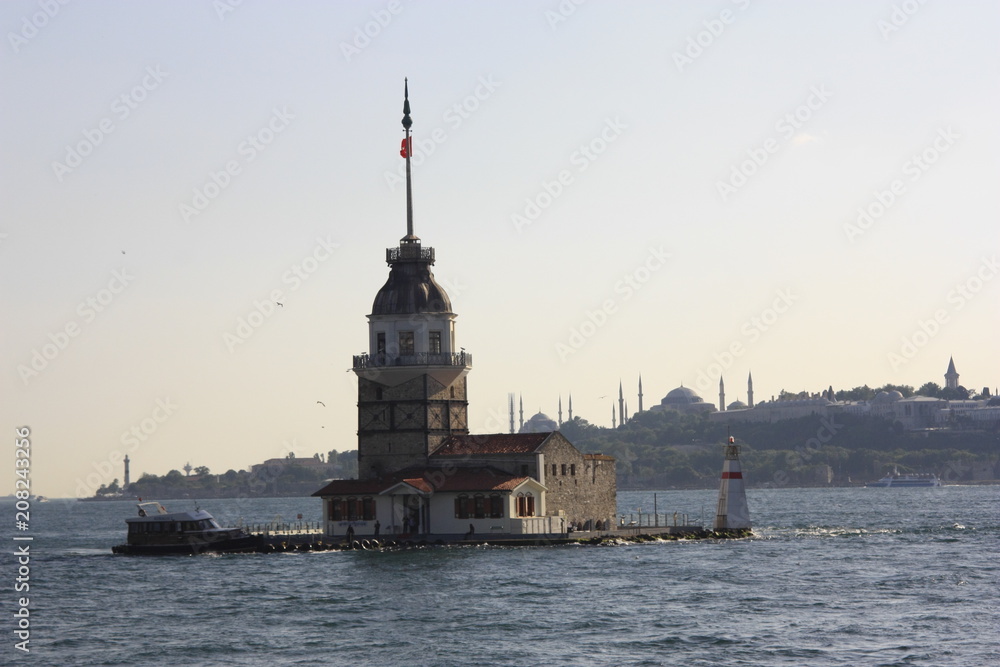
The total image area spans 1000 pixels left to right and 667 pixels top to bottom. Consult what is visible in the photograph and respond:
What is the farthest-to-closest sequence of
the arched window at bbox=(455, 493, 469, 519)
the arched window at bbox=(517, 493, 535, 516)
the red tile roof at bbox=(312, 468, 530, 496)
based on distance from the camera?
1. the arched window at bbox=(517, 493, 535, 516)
2. the arched window at bbox=(455, 493, 469, 519)
3. the red tile roof at bbox=(312, 468, 530, 496)

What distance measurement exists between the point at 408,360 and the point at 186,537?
45.6ft

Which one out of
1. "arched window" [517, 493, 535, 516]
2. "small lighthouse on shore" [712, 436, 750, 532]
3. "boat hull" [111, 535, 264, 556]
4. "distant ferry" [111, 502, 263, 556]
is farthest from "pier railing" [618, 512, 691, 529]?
"distant ferry" [111, 502, 263, 556]

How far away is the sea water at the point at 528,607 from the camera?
46.5 meters

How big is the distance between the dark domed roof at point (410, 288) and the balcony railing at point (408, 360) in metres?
2.34

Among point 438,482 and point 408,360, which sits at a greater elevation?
point 408,360

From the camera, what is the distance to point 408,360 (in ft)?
265

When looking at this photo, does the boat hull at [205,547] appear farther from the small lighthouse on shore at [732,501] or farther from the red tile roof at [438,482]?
the small lighthouse on shore at [732,501]

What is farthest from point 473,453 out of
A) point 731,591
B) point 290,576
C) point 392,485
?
point 731,591

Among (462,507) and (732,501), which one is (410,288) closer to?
(462,507)

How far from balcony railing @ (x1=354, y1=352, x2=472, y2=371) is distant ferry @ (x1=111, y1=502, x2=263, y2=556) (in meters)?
10.2

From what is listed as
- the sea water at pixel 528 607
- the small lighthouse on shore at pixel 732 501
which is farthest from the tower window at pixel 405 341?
the small lighthouse on shore at pixel 732 501

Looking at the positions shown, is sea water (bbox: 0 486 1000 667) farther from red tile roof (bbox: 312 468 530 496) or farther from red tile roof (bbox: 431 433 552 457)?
red tile roof (bbox: 431 433 552 457)

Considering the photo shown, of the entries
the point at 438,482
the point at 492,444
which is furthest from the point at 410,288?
the point at 438,482

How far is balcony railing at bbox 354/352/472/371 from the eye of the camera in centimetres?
8062
